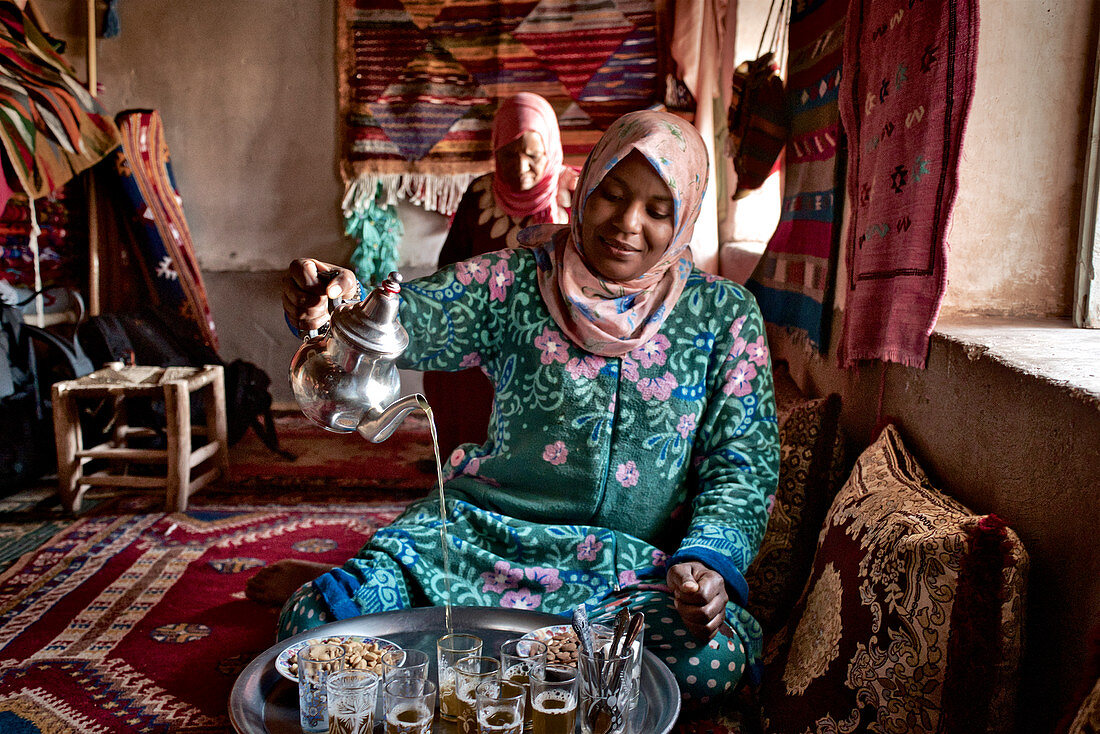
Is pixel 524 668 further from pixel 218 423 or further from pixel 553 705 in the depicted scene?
pixel 218 423

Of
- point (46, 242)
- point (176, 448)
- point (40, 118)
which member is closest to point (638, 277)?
point (176, 448)

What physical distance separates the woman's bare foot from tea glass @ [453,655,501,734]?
0.96m

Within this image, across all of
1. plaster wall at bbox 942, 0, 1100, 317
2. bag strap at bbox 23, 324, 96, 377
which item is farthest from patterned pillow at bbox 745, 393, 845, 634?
bag strap at bbox 23, 324, 96, 377

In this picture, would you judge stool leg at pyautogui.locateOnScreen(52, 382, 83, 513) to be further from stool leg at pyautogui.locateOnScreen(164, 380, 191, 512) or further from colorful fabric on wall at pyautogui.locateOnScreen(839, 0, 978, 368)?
colorful fabric on wall at pyautogui.locateOnScreen(839, 0, 978, 368)

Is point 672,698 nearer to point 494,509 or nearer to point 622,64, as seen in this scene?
point 494,509

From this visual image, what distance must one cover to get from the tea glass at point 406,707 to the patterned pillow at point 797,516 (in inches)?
38.4

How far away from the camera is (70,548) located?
7.68ft

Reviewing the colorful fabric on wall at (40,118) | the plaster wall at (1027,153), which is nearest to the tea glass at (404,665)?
the plaster wall at (1027,153)

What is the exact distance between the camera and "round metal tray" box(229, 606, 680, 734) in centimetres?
89

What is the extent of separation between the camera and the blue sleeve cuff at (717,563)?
121cm

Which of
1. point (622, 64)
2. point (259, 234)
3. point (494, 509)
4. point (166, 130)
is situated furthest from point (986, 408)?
point (166, 130)

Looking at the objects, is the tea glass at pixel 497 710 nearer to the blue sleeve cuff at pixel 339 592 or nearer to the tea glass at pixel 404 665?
the tea glass at pixel 404 665

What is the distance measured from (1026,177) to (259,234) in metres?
3.74

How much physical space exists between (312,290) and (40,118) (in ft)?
8.91
